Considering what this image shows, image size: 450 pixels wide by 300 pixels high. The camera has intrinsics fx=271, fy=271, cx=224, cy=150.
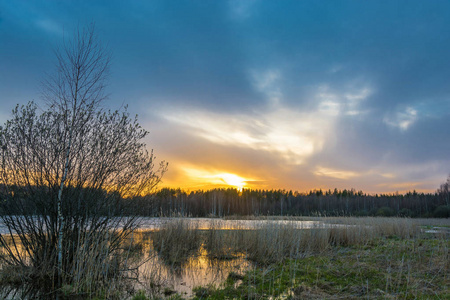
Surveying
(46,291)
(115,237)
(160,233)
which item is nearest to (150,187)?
(115,237)

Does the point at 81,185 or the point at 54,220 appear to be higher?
the point at 81,185

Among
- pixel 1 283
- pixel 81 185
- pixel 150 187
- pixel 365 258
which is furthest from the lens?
pixel 365 258

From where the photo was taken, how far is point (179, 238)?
11695 mm

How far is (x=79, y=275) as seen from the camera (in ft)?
18.9

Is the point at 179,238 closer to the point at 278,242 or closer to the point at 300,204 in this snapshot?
the point at 278,242

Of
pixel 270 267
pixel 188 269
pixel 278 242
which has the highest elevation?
pixel 278 242

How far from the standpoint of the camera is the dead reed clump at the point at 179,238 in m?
11.1

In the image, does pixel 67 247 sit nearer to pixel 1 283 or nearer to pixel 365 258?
pixel 1 283

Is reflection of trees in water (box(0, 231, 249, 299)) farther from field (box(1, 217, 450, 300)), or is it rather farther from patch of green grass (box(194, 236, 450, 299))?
patch of green grass (box(194, 236, 450, 299))

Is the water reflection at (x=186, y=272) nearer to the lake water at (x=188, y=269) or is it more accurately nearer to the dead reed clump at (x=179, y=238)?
the lake water at (x=188, y=269)

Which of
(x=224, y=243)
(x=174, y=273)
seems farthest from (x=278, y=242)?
(x=174, y=273)

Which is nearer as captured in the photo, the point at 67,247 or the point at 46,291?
the point at 46,291

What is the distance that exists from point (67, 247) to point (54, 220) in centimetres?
71

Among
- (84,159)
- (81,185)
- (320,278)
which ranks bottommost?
(320,278)
